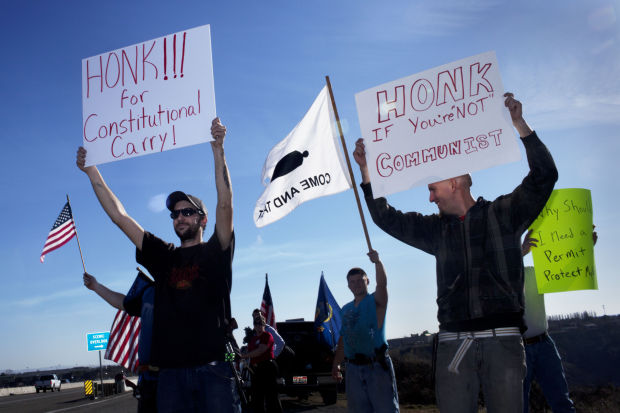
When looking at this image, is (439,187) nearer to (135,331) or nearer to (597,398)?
(135,331)

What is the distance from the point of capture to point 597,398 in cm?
1212

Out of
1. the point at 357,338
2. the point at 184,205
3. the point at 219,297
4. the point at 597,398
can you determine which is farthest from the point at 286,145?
the point at 597,398

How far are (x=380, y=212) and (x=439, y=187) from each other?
17.9 inches

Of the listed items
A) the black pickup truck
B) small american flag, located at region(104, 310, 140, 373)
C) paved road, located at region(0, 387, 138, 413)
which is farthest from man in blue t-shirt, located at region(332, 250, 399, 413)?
paved road, located at region(0, 387, 138, 413)

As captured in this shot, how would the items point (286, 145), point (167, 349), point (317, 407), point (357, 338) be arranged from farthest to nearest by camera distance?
point (317, 407)
point (286, 145)
point (357, 338)
point (167, 349)

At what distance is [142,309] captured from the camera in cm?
471

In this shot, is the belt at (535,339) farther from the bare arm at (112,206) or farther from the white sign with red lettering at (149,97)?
the bare arm at (112,206)

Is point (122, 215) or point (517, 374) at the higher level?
point (122, 215)

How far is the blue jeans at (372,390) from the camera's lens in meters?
5.01

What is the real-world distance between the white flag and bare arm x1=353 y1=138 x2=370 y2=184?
1.57m

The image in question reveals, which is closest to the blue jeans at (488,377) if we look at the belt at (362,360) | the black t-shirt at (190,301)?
the black t-shirt at (190,301)

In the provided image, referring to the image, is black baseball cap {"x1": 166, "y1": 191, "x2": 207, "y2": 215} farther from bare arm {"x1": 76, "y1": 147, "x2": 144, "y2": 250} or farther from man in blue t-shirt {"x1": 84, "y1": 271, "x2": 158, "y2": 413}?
man in blue t-shirt {"x1": 84, "y1": 271, "x2": 158, "y2": 413}

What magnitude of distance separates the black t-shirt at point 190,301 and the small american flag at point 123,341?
16.2 feet

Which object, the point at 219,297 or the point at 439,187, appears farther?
the point at 439,187
